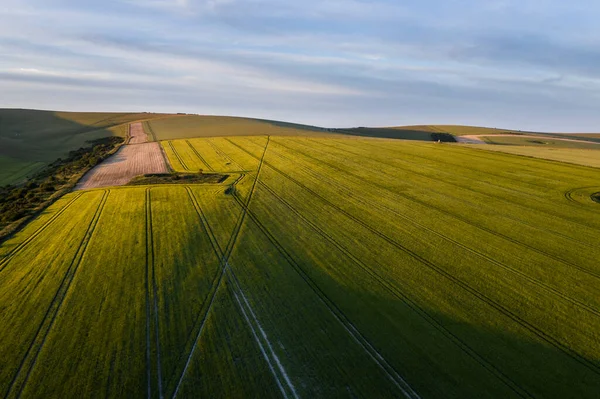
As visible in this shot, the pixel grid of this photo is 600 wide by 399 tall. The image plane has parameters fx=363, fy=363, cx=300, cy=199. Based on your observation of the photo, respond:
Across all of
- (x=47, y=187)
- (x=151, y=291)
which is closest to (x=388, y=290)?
(x=151, y=291)

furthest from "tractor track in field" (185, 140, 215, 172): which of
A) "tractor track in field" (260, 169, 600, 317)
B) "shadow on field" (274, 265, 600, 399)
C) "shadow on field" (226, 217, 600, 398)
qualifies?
"shadow on field" (274, 265, 600, 399)

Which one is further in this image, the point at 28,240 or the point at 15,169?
the point at 15,169

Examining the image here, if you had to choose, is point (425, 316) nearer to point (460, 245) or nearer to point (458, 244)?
point (460, 245)

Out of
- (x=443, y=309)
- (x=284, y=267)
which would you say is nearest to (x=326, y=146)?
(x=284, y=267)

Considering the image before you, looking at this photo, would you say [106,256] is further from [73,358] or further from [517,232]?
[517,232]

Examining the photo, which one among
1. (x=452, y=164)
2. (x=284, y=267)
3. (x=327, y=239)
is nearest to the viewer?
(x=284, y=267)

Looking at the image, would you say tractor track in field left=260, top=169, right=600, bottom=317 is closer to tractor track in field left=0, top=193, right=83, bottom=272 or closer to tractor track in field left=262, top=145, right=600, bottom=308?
tractor track in field left=262, top=145, right=600, bottom=308
